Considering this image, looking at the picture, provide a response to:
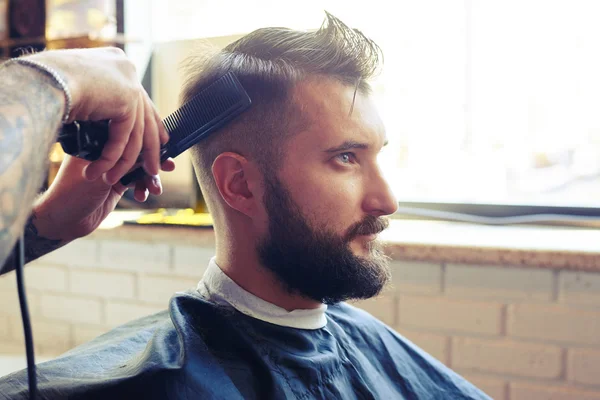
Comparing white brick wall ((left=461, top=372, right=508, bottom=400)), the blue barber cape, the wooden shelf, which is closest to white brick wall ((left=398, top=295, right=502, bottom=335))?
white brick wall ((left=461, top=372, right=508, bottom=400))

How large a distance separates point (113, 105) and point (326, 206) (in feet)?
1.57

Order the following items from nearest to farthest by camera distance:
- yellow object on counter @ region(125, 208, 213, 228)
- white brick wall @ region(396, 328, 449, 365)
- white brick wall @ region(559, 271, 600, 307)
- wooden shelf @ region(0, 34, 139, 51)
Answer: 1. white brick wall @ region(559, 271, 600, 307)
2. white brick wall @ region(396, 328, 449, 365)
3. yellow object on counter @ region(125, 208, 213, 228)
4. wooden shelf @ region(0, 34, 139, 51)

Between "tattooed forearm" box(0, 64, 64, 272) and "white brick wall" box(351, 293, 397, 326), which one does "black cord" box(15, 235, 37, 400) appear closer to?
"tattooed forearm" box(0, 64, 64, 272)

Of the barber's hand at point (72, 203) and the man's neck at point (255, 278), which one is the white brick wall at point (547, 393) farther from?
the barber's hand at point (72, 203)

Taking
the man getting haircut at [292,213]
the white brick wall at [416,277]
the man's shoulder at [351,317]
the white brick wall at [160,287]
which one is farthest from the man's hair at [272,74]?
the white brick wall at [160,287]

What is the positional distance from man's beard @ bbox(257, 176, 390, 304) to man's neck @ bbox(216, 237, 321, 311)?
1 centimetres

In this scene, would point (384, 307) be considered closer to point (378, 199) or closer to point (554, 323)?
point (554, 323)

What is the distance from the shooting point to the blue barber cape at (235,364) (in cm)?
91

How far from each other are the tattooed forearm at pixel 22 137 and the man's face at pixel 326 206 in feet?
1.75

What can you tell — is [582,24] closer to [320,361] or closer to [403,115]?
[403,115]

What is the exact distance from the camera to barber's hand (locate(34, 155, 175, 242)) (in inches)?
41.7

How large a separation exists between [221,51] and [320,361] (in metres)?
A: 0.68

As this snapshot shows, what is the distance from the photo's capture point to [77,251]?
7.05 feet

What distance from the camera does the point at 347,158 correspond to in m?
1.15
